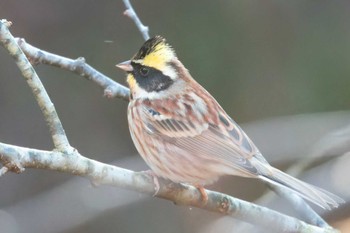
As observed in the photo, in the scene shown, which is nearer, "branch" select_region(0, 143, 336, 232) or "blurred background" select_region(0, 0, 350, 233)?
"branch" select_region(0, 143, 336, 232)

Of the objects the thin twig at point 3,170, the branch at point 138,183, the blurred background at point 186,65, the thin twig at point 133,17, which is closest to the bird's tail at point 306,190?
the branch at point 138,183

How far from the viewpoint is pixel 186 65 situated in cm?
736

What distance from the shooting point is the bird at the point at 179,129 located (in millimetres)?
4211

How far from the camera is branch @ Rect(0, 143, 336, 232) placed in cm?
327

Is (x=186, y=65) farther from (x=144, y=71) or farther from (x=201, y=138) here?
(x=201, y=138)

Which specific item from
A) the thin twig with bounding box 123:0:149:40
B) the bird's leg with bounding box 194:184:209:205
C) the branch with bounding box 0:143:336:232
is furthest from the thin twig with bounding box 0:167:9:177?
the thin twig with bounding box 123:0:149:40

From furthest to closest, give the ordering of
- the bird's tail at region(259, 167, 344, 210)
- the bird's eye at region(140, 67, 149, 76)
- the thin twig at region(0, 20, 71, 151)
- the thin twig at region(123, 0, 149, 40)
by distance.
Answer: the thin twig at region(123, 0, 149, 40), the bird's eye at region(140, 67, 149, 76), the bird's tail at region(259, 167, 344, 210), the thin twig at region(0, 20, 71, 151)

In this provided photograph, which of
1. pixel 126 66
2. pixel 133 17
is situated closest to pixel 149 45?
pixel 126 66

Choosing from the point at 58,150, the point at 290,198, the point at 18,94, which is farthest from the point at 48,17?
the point at 58,150

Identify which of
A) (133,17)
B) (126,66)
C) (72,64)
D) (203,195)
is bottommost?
(203,195)

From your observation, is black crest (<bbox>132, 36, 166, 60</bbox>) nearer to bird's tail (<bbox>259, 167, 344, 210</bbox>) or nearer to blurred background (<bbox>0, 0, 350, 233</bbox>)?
bird's tail (<bbox>259, 167, 344, 210</bbox>)

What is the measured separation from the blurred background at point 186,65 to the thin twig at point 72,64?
239 centimetres

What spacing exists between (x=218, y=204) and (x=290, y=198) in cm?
72

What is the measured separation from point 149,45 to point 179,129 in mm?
479
